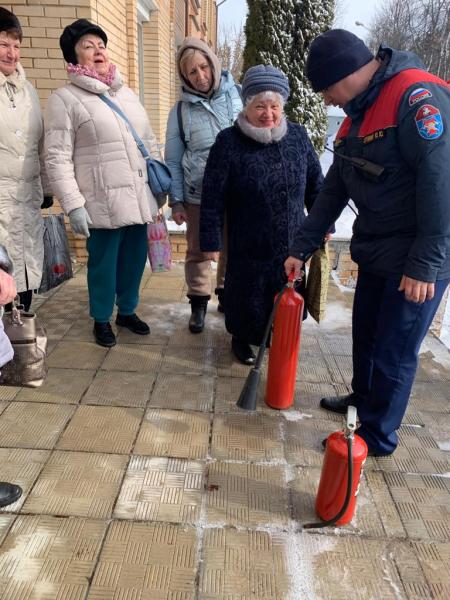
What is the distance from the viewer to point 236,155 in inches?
112

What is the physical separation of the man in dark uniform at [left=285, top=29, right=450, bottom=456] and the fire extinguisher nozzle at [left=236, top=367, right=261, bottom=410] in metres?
0.59

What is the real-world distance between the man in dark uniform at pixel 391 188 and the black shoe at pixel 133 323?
1.84 metres

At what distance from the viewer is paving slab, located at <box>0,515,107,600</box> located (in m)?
1.69

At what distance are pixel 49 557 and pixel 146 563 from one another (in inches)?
14.1

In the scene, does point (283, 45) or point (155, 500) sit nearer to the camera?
point (155, 500)

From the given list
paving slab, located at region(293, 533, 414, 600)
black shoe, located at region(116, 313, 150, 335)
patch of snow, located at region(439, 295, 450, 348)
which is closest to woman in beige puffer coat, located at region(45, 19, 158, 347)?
black shoe, located at region(116, 313, 150, 335)

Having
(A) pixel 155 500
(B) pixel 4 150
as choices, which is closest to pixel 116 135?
(B) pixel 4 150

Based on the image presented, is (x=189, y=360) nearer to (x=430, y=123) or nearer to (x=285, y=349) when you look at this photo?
(x=285, y=349)

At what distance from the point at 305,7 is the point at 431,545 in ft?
18.7

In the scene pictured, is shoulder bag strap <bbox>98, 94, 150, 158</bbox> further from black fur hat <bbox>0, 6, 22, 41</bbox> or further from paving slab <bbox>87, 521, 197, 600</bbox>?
paving slab <bbox>87, 521, 197, 600</bbox>

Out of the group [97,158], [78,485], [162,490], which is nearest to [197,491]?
[162,490]

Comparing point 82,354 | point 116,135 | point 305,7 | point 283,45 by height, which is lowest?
point 82,354

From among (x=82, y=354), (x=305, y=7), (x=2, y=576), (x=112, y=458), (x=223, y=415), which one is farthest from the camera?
(x=305, y=7)

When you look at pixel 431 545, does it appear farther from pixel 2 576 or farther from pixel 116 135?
pixel 116 135
